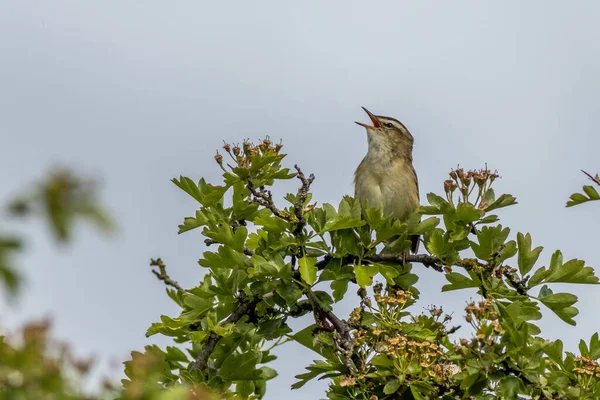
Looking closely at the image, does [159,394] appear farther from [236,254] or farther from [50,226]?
[236,254]

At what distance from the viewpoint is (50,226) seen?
131cm

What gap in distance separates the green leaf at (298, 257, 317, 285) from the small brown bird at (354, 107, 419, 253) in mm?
2310

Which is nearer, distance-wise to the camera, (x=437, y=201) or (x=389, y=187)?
(x=437, y=201)

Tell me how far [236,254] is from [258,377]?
0.68 m

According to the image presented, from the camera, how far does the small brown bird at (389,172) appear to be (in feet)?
23.2

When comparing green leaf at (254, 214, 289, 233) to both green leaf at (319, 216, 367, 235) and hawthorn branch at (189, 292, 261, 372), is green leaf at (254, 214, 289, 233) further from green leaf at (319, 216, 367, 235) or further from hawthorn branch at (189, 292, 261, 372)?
hawthorn branch at (189, 292, 261, 372)

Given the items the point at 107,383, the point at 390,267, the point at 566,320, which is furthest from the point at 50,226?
the point at 566,320

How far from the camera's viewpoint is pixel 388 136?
25.5 feet

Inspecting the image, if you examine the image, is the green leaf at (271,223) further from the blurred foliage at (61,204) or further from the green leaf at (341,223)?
the blurred foliage at (61,204)

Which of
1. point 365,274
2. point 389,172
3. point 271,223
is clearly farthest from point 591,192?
point 389,172

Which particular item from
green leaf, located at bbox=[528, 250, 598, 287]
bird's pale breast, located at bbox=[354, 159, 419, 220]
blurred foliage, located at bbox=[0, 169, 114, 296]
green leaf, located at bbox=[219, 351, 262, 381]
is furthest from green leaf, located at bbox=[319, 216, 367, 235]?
blurred foliage, located at bbox=[0, 169, 114, 296]

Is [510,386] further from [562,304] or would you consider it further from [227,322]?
[227,322]

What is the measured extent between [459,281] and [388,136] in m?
3.33

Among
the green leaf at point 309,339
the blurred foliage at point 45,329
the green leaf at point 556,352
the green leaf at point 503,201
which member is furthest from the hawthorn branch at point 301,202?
the blurred foliage at point 45,329
